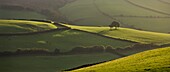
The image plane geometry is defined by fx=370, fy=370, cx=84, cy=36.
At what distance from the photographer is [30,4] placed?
124875 mm

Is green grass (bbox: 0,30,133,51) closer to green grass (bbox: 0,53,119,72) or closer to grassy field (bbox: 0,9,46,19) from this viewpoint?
green grass (bbox: 0,53,119,72)

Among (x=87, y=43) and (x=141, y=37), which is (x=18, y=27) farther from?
(x=141, y=37)

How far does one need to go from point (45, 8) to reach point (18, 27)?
46641 mm

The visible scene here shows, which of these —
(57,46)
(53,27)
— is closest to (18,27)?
(53,27)

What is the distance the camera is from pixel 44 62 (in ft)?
179

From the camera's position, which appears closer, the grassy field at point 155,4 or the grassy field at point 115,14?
the grassy field at point 115,14

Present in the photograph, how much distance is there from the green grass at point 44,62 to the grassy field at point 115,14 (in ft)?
138

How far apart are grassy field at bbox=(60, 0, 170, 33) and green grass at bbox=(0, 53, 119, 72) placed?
42.0m

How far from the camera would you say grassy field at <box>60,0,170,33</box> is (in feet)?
333

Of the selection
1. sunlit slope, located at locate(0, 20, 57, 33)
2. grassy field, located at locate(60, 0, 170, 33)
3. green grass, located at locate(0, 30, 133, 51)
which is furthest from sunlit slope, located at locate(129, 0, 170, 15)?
sunlit slope, located at locate(0, 20, 57, 33)

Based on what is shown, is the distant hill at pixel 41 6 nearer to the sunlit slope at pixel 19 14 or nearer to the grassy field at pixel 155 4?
the sunlit slope at pixel 19 14

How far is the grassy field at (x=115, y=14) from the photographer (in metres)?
101

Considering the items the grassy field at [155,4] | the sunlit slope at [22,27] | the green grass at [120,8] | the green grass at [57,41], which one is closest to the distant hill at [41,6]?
the green grass at [120,8]

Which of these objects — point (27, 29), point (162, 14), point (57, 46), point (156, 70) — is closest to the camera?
point (156, 70)
